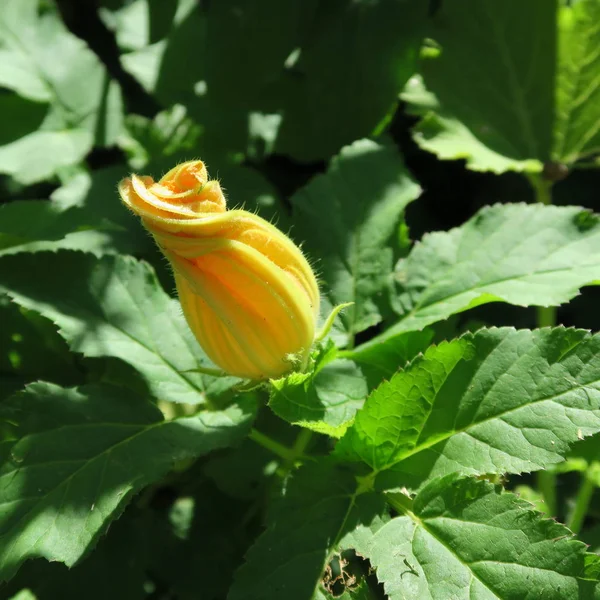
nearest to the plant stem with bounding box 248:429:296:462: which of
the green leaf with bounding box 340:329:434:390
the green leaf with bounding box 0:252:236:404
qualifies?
the green leaf with bounding box 0:252:236:404

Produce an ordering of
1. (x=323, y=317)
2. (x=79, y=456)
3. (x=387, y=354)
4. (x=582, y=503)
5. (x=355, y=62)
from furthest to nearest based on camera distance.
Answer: (x=355, y=62) < (x=582, y=503) < (x=323, y=317) < (x=387, y=354) < (x=79, y=456)

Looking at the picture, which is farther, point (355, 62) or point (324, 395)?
point (355, 62)

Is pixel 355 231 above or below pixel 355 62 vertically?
below

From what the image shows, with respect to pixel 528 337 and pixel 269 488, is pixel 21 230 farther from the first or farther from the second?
pixel 528 337

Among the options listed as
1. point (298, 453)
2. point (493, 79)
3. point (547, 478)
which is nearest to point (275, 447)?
point (298, 453)

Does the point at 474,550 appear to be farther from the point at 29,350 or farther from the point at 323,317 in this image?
the point at 29,350

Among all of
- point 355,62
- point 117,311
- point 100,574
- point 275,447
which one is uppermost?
point 355,62

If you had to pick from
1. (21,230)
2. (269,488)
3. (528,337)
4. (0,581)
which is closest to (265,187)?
(21,230)

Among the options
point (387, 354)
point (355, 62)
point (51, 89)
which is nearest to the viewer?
point (387, 354)
